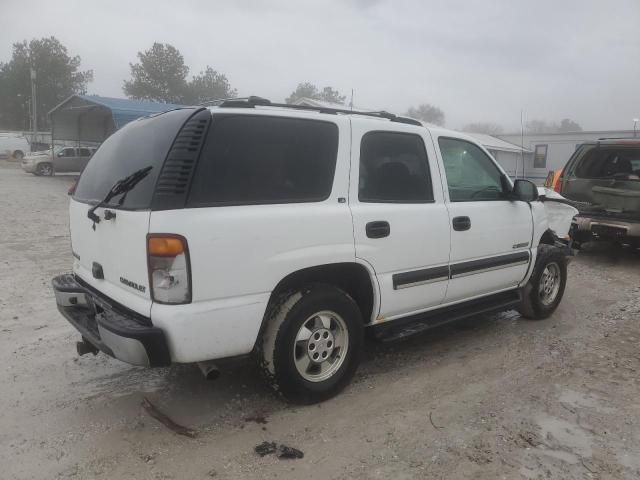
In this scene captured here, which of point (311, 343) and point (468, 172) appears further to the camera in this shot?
point (468, 172)

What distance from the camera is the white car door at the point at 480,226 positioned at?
3.98 metres

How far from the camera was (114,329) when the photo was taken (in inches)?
107

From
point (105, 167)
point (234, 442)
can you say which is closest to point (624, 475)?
point (234, 442)

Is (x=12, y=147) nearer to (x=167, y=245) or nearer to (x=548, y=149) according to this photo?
(x=548, y=149)

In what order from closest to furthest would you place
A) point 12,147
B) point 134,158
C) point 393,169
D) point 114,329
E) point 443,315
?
point 114,329 → point 134,158 → point 393,169 → point 443,315 → point 12,147

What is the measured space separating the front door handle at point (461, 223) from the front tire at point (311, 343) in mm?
1101

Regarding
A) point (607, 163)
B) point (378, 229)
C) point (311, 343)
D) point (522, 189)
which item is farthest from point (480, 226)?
point (607, 163)

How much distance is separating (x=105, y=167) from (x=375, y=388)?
239cm

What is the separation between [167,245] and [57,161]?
2597 cm

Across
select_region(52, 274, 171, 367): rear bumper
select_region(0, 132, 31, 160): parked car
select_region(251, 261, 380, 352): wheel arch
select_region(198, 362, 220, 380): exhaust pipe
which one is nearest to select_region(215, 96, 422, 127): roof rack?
select_region(251, 261, 380, 352): wheel arch

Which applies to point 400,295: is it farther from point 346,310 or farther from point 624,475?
point 624,475

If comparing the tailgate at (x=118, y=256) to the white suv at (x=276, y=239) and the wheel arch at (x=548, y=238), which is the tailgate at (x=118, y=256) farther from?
the wheel arch at (x=548, y=238)

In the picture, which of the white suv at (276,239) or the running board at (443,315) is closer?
the white suv at (276,239)

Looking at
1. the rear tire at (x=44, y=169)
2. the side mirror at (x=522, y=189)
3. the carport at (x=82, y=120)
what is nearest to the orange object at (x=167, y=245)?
the side mirror at (x=522, y=189)
